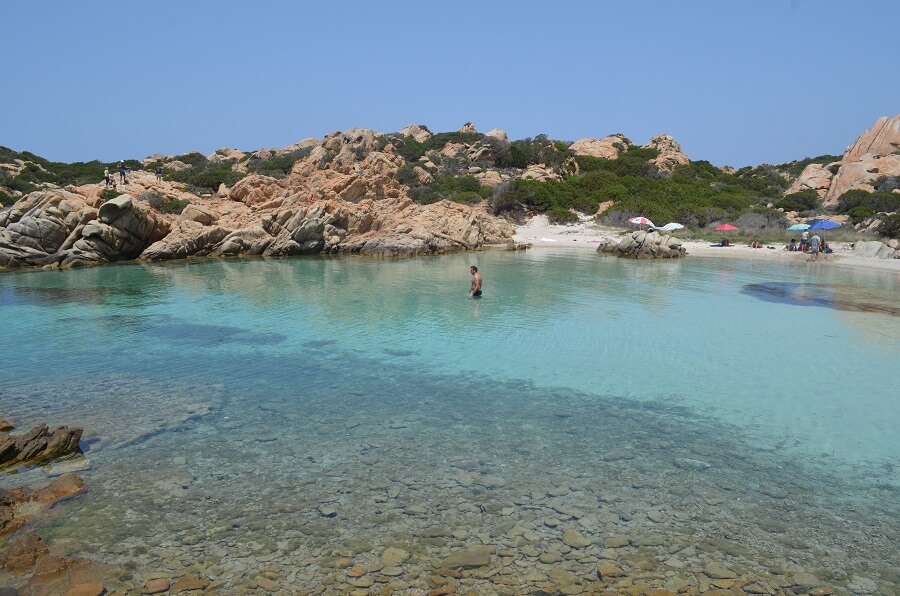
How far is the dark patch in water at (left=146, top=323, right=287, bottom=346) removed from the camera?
1221 cm

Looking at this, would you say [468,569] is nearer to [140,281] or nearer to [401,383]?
[401,383]

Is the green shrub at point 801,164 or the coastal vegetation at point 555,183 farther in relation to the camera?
the green shrub at point 801,164

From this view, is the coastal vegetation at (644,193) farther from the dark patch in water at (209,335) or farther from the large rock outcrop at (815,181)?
the dark patch in water at (209,335)

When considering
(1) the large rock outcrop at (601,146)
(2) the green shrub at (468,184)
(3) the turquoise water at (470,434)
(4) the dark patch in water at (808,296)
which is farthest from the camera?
(1) the large rock outcrop at (601,146)

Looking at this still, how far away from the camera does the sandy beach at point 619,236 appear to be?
27875 millimetres

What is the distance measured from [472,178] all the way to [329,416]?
45024mm

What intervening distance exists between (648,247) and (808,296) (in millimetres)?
13177

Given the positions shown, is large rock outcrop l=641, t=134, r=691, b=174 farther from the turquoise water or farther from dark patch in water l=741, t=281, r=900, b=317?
the turquoise water

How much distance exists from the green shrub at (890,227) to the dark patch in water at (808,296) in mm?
16892

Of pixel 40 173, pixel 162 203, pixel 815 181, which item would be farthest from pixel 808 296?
pixel 40 173

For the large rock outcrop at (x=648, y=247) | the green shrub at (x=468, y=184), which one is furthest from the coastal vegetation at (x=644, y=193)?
the large rock outcrop at (x=648, y=247)

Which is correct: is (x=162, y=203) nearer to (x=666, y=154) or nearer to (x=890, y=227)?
(x=890, y=227)

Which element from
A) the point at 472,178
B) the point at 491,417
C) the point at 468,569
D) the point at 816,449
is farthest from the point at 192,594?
the point at 472,178

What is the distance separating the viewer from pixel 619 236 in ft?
131
